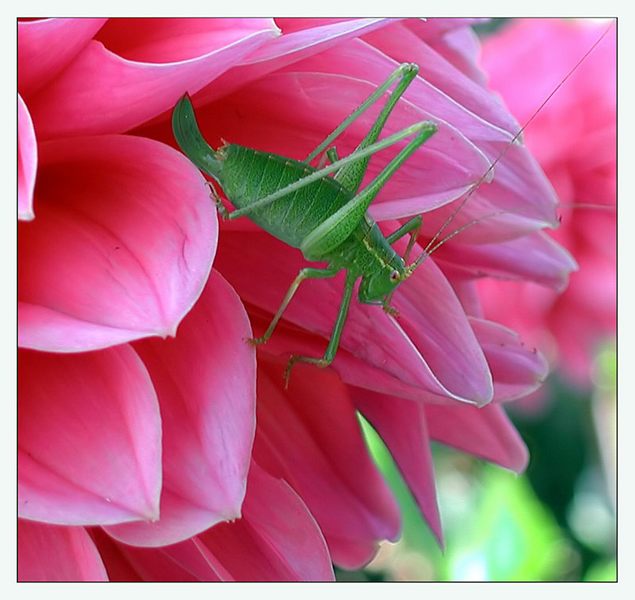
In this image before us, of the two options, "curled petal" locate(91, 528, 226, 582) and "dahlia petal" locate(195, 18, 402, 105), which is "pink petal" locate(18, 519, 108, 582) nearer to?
"curled petal" locate(91, 528, 226, 582)

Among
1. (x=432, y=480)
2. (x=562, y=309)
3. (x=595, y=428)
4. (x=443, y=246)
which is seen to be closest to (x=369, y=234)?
(x=443, y=246)

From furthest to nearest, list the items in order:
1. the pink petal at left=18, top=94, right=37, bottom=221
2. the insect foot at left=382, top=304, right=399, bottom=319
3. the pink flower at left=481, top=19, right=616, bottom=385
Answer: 1. the pink flower at left=481, top=19, right=616, bottom=385
2. the insect foot at left=382, top=304, right=399, bottom=319
3. the pink petal at left=18, top=94, right=37, bottom=221

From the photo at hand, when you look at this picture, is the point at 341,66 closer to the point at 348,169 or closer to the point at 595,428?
the point at 348,169

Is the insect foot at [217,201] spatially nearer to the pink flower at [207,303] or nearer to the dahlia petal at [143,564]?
the pink flower at [207,303]

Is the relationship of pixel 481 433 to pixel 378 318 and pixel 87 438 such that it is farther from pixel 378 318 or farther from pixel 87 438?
pixel 87 438

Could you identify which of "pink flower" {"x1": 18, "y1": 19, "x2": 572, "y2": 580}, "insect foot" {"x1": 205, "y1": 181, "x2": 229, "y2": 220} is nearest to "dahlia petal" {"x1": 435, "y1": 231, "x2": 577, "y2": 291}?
"pink flower" {"x1": 18, "y1": 19, "x2": 572, "y2": 580}

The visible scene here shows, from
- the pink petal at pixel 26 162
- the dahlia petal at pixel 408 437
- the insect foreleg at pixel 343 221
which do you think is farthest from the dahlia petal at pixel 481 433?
the pink petal at pixel 26 162
